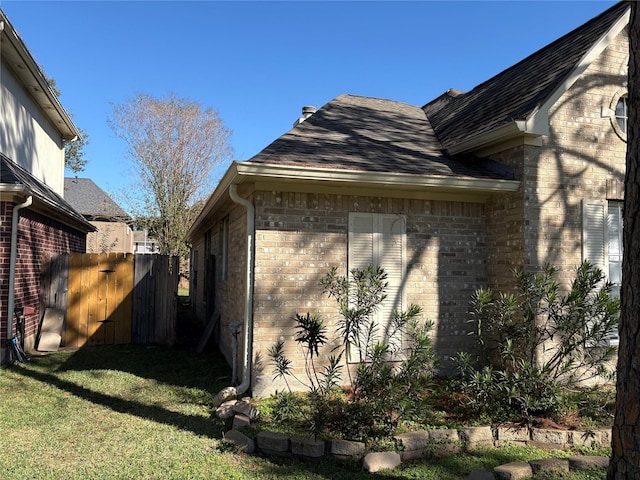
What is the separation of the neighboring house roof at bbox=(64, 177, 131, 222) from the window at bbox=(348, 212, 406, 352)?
73.3 ft

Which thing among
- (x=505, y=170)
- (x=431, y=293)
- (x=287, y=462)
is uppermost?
(x=505, y=170)

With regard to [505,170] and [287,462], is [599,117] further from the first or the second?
[287,462]

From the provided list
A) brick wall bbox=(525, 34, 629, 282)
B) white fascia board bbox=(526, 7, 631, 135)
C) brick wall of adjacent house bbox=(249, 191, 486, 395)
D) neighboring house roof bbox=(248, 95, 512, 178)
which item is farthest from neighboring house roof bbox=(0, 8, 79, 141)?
brick wall bbox=(525, 34, 629, 282)

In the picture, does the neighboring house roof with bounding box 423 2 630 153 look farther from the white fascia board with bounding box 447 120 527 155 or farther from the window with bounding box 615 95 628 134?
the window with bounding box 615 95 628 134

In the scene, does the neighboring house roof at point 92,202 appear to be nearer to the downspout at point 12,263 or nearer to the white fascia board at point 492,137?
the downspout at point 12,263

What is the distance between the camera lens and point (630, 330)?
2803mm

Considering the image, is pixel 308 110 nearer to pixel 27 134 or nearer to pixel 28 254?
pixel 27 134

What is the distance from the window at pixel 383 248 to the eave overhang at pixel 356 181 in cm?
40

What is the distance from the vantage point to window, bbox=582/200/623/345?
6.88 meters

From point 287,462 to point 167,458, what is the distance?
1.11 meters

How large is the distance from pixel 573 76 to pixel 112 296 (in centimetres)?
985

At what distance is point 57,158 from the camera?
14.2 metres

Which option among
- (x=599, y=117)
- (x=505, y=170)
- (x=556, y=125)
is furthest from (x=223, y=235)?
(x=599, y=117)

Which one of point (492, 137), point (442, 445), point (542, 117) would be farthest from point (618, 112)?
point (442, 445)
